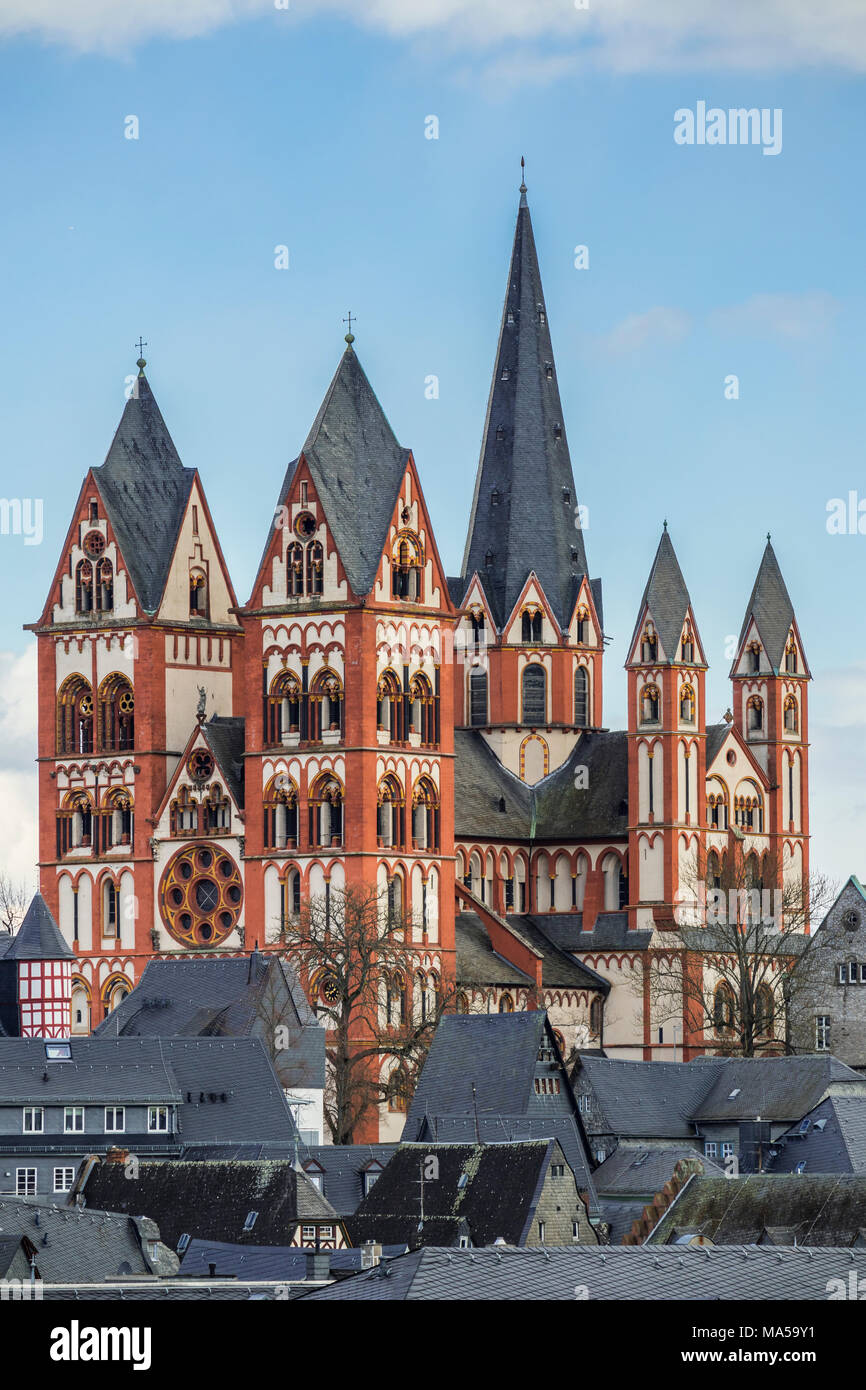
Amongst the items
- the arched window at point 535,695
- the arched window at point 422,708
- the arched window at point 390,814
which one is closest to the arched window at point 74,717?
the arched window at point 390,814

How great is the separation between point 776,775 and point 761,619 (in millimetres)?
6573

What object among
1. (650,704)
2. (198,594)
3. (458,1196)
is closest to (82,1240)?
(458,1196)

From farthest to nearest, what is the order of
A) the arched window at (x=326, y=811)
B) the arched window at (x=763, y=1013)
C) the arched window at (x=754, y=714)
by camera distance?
the arched window at (x=754, y=714)
the arched window at (x=763, y=1013)
the arched window at (x=326, y=811)

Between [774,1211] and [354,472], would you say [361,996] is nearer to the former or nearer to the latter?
[354,472]

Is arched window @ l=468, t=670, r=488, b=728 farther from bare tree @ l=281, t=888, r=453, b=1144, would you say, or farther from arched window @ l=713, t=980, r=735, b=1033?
bare tree @ l=281, t=888, r=453, b=1144

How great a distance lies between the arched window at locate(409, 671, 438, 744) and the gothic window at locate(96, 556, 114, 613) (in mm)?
12582

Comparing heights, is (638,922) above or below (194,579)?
below

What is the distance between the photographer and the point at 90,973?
433 feet

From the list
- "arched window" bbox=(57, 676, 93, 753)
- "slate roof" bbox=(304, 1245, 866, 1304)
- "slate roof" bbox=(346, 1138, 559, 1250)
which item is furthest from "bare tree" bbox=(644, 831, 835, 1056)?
"slate roof" bbox=(304, 1245, 866, 1304)

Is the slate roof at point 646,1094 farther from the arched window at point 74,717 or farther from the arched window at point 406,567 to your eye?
the arched window at point 74,717

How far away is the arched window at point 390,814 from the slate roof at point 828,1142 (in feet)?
91.5

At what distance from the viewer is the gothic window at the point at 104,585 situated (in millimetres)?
134125
